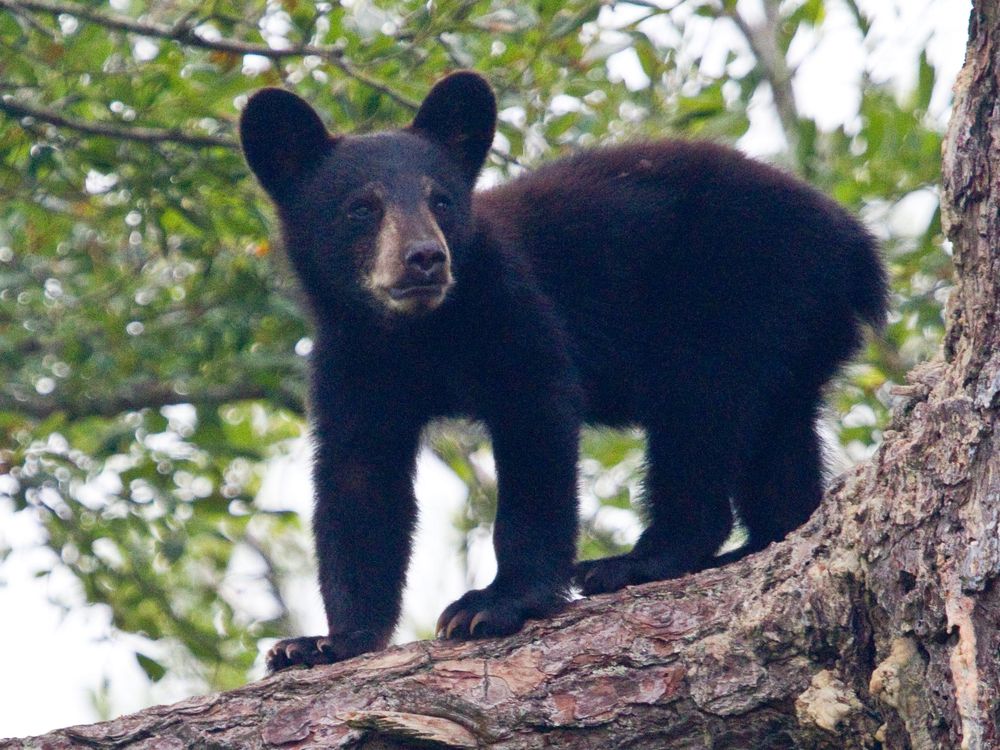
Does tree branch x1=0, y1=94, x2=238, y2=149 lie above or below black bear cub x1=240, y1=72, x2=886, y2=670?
above

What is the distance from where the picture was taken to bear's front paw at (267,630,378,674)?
5.58 metres

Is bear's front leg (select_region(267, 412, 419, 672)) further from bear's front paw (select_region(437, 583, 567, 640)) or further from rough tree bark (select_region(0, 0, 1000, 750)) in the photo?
rough tree bark (select_region(0, 0, 1000, 750))

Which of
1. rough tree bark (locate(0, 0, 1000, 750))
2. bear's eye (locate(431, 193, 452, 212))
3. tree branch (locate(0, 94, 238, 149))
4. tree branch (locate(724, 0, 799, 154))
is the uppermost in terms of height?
tree branch (locate(724, 0, 799, 154))

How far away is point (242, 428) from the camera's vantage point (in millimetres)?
9469

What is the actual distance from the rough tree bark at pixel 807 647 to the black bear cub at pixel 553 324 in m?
1.45

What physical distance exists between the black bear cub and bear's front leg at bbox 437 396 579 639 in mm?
10

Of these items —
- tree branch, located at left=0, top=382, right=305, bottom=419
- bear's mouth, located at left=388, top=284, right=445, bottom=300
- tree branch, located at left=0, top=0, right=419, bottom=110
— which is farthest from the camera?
tree branch, located at left=0, top=382, right=305, bottom=419

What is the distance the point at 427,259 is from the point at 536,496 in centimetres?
119

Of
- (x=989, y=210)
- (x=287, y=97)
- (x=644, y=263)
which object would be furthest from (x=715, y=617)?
(x=287, y=97)

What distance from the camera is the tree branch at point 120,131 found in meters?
6.50

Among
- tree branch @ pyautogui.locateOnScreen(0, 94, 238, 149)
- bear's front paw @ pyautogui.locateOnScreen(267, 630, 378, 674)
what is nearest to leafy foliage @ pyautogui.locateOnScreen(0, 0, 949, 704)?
tree branch @ pyautogui.locateOnScreen(0, 94, 238, 149)

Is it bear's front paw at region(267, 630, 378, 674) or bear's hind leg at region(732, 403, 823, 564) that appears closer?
bear's front paw at region(267, 630, 378, 674)

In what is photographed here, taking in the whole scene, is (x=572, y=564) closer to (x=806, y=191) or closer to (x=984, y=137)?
(x=806, y=191)

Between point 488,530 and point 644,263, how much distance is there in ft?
12.2
